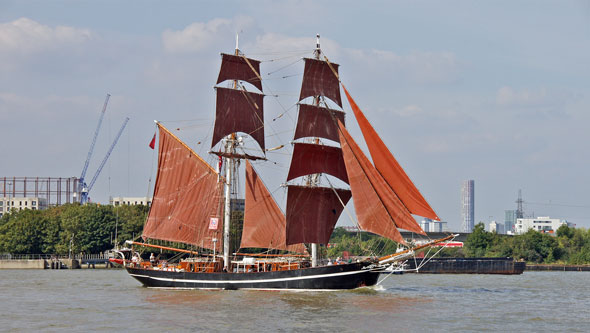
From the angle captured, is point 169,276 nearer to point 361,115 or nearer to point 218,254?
point 218,254

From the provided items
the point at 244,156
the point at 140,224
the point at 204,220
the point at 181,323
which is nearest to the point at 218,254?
the point at 204,220

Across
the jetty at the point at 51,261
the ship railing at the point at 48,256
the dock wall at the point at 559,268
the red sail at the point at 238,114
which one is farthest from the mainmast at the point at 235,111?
the dock wall at the point at 559,268

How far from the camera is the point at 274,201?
93.9 meters

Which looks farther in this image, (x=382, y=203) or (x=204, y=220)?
(x=204, y=220)

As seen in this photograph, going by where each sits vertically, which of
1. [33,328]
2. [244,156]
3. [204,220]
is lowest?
[33,328]

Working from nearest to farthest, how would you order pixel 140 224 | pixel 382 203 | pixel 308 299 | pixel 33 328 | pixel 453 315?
pixel 33 328
pixel 453 315
pixel 308 299
pixel 382 203
pixel 140 224

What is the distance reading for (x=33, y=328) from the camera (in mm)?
59094

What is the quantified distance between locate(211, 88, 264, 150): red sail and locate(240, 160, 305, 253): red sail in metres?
5.64

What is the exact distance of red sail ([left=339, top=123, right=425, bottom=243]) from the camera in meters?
81.9

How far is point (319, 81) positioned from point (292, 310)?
3010cm

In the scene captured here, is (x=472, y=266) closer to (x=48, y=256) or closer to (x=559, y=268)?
(x=559, y=268)

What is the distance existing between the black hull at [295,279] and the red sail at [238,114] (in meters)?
15.3

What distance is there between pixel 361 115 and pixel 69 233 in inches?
4659

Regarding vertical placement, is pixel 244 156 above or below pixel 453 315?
above
